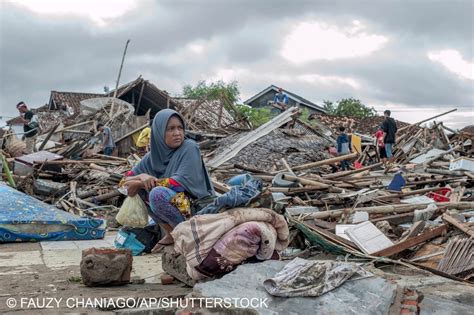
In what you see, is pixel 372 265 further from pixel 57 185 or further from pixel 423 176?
pixel 57 185

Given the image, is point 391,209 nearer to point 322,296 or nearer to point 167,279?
point 167,279

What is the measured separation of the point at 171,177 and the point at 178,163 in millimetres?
136

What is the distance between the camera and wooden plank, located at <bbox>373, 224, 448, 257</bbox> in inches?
175

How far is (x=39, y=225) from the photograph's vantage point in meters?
5.68

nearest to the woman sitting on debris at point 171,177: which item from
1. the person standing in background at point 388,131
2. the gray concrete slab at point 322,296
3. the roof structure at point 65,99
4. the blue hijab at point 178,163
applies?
the blue hijab at point 178,163

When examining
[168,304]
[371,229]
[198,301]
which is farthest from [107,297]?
[371,229]

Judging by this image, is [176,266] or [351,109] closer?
[176,266]

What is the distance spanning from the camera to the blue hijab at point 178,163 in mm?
3943

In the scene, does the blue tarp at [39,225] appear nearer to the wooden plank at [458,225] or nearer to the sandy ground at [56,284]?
the sandy ground at [56,284]

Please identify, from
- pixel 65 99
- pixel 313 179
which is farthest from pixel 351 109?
A: pixel 313 179

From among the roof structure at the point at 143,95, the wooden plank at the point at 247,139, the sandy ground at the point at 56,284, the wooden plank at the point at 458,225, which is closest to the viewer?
the sandy ground at the point at 56,284

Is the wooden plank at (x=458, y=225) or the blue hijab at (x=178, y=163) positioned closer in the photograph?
the blue hijab at (x=178, y=163)

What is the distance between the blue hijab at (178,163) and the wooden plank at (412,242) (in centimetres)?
159

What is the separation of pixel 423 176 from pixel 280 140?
16.1 feet
